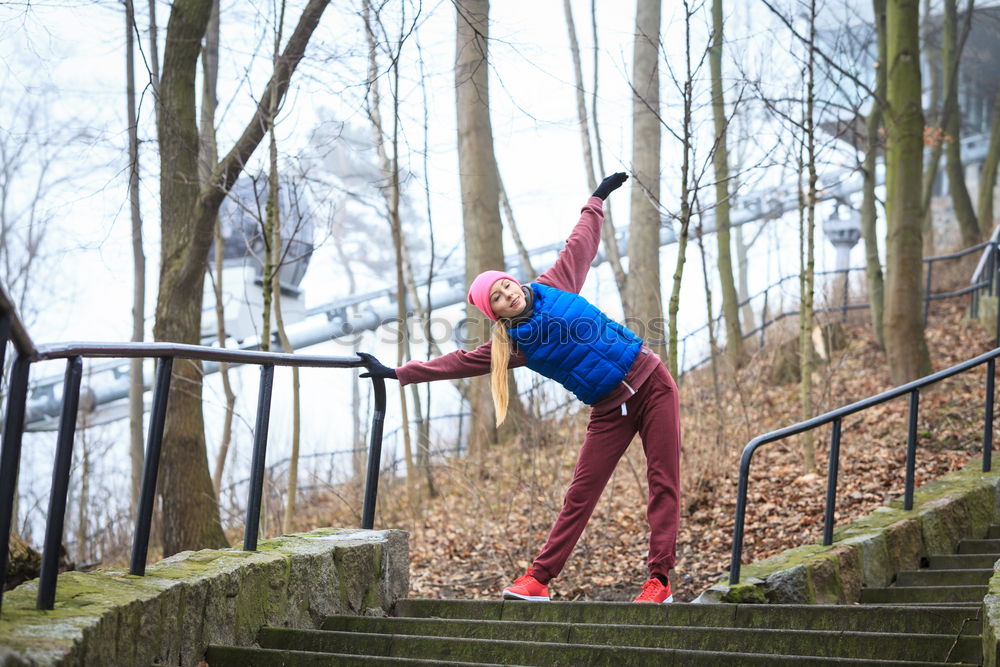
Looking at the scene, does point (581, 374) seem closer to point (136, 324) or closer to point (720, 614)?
point (720, 614)

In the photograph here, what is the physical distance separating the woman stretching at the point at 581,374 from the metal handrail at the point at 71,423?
2.44 ft

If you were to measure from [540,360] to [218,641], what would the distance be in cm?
180

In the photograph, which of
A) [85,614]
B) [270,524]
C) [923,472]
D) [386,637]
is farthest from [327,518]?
[85,614]

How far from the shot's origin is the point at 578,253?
473 cm

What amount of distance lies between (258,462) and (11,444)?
51.2 inches

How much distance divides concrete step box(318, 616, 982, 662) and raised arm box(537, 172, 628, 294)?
1.63 metres

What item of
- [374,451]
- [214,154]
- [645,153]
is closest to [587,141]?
[645,153]

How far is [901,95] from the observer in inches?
362

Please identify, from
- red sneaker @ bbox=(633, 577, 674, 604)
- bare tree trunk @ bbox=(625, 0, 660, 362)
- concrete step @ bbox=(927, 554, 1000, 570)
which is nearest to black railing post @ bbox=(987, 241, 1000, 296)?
bare tree trunk @ bbox=(625, 0, 660, 362)

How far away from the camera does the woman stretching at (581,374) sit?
14.3 feet

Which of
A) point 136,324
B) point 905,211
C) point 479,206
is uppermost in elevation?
Result: point 479,206

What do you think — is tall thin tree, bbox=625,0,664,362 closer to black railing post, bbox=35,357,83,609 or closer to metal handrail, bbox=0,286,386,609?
metal handrail, bbox=0,286,386,609

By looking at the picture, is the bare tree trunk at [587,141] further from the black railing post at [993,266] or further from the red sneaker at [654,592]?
the red sneaker at [654,592]

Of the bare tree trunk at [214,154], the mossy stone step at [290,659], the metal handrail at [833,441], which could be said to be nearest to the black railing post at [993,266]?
the metal handrail at [833,441]
